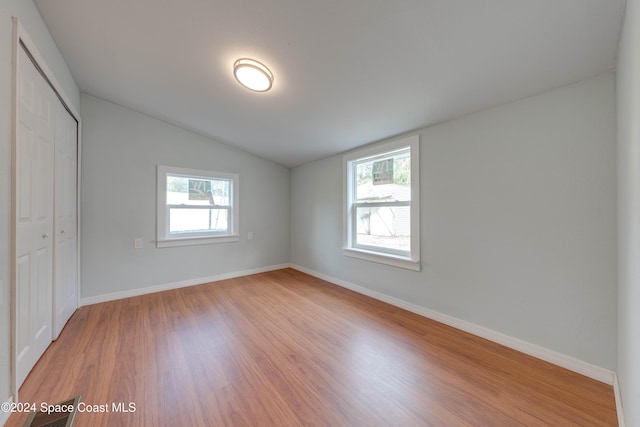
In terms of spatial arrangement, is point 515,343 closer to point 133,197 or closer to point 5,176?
point 5,176

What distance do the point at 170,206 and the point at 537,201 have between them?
408cm

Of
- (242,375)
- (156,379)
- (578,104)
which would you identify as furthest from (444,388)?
(578,104)

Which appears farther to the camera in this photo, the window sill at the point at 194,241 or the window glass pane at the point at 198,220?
the window glass pane at the point at 198,220

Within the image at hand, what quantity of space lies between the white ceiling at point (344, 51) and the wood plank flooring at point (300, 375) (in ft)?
6.65

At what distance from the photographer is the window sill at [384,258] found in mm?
2584

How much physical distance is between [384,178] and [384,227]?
621 millimetres

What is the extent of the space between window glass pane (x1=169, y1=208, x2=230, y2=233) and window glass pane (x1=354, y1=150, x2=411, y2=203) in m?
2.20

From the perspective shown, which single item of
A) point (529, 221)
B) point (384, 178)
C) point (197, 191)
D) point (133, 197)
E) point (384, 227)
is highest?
point (384, 178)

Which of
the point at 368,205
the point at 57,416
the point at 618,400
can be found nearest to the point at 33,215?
the point at 57,416

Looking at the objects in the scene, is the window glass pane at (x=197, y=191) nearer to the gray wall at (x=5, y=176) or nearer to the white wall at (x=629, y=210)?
the gray wall at (x=5, y=176)

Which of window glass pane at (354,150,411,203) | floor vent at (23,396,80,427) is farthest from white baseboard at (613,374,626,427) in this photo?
floor vent at (23,396,80,427)

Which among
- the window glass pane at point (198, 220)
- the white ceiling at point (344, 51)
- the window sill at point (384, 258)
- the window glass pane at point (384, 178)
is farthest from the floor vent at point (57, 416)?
the window glass pane at point (384, 178)

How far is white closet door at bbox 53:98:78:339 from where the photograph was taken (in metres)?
2.04

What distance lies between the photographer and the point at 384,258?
2885 mm
